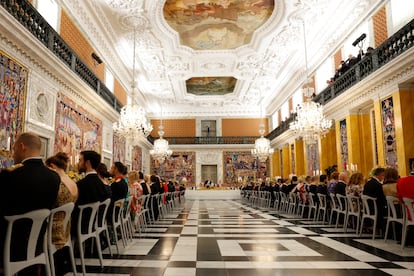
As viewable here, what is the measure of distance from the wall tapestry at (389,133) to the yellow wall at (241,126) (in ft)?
57.7

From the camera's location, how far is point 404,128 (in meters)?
8.85

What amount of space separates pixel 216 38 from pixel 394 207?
11.7 meters

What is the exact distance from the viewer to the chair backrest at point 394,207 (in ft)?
16.8

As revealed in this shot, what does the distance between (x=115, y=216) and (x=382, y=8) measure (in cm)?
1048

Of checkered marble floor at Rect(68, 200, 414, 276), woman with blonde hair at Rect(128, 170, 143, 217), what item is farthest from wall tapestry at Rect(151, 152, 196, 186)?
woman with blonde hair at Rect(128, 170, 143, 217)

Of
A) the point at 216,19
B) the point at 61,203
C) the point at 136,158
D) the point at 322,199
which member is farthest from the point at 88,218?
the point at 136,158

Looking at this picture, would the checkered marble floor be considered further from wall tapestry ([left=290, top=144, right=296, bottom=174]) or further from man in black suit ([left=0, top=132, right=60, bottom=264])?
wall tapestry ([left=290, top=144, right=296, bottom=174])

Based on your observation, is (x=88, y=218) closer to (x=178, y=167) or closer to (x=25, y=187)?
(x=25, y=187)

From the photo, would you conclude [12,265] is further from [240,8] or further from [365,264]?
[240,8]

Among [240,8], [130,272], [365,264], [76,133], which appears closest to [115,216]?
[130,272]

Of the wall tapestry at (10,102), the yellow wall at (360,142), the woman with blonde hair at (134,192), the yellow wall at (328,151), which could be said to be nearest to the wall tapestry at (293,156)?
the yellow wall at (328,151)

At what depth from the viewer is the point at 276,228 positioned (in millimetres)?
7438

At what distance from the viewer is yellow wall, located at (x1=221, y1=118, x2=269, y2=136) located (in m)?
27.5

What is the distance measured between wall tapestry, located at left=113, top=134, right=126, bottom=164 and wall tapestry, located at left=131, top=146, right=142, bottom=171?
2740 millimetres
